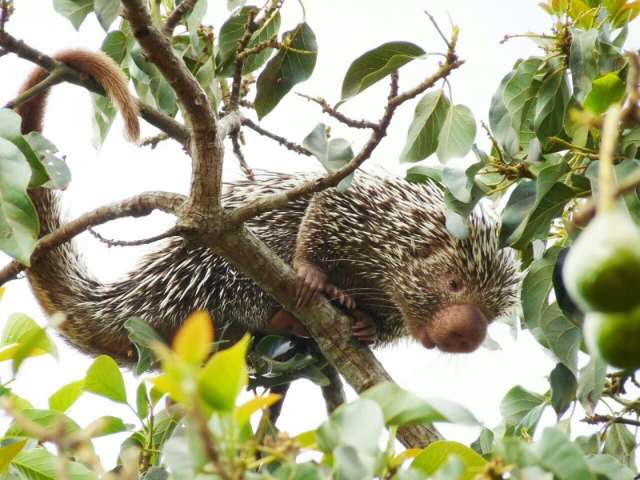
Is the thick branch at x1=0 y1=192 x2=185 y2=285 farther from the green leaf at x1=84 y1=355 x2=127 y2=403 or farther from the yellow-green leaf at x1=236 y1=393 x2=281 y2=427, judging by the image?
the yellow-green leaf at x1=236 y1=393 x2=281 y2=427

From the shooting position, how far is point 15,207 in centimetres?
147

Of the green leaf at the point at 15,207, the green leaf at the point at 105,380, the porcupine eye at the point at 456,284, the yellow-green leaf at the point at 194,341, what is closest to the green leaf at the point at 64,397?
the green leaf at the point at 105,380

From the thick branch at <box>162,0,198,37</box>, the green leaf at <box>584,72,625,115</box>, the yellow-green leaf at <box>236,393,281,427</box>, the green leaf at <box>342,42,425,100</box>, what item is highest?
the thick branch at <box>162,0,198,37</box>

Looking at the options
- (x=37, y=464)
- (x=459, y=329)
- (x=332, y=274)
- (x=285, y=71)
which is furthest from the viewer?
(x=332, y=274)

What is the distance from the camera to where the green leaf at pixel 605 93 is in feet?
4.44

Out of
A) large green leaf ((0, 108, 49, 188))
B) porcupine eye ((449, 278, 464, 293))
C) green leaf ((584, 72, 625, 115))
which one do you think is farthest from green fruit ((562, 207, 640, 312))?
porcupine eye ((449, 278, 464, 293))

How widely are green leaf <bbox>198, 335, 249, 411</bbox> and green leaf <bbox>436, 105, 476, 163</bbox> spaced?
1372mm

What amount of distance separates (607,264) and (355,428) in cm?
40

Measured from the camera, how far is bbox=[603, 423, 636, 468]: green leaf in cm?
191

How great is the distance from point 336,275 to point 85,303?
89cm

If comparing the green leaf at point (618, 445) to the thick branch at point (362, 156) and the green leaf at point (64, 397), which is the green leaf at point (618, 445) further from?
the green leaf at point (64, 397)

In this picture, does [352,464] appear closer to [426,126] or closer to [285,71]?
[426,126]

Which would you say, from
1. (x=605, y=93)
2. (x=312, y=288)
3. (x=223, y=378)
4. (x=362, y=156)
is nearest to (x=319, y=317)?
(x=312, y=288)

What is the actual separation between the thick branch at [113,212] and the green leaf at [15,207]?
0.57m
